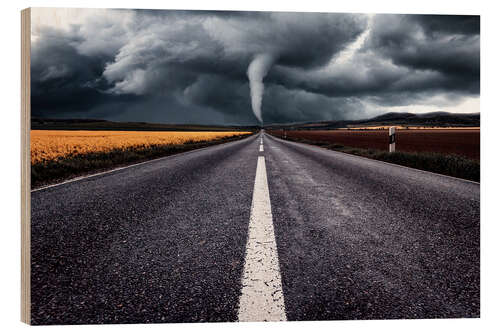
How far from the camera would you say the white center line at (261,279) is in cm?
121

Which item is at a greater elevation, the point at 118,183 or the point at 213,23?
the point at 213,23

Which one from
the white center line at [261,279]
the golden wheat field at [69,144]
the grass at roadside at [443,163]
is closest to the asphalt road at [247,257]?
the white center line at [261,279]

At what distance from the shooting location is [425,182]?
4.40m

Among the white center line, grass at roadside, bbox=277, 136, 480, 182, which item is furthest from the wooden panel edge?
grass at roadside, bbox=277, 136, 480, 182

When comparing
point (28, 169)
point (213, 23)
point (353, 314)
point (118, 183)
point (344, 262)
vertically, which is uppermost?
point (213, 23)

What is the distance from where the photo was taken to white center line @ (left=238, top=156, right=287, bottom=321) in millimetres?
1214

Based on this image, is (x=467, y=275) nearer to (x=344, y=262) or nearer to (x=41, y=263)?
(x=344, y=262)

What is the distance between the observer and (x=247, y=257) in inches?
66.2

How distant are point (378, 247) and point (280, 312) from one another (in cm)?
107

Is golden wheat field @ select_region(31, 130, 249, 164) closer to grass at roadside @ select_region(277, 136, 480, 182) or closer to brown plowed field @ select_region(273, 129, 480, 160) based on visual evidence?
brown plowed field @ select_region(273, 129, 480, 160)

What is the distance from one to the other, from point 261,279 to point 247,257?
0.87 feet

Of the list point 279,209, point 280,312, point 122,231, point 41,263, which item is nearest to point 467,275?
point 280,312

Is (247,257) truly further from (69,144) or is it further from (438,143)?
(438,143)

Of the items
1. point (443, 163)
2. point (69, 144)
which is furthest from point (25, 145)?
point (69, 144)
